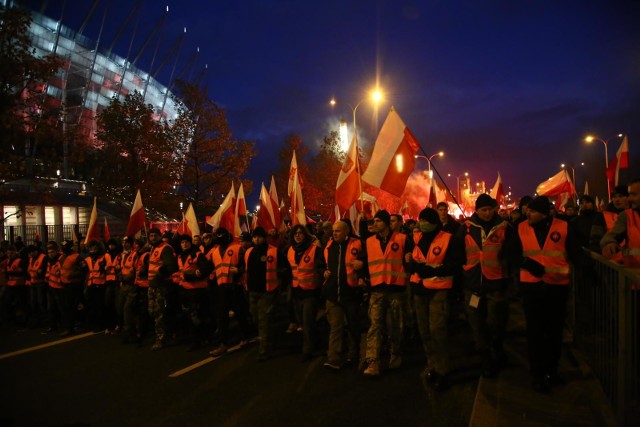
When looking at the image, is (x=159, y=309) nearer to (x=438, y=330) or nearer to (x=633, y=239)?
(x=438, y=330)

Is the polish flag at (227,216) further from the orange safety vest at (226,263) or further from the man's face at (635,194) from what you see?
the man's face at (635,194)

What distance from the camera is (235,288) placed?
7.45m

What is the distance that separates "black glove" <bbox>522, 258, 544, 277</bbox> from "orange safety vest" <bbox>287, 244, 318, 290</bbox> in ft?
9.70

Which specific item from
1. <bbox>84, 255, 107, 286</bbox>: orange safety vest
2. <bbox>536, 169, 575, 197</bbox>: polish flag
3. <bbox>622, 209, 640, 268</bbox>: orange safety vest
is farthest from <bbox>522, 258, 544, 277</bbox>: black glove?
<bbox>536, 169, 575, 197</bbox>: polish flag

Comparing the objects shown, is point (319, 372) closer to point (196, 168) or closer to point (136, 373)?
point (136, 373)

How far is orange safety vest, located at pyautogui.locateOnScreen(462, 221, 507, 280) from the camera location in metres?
5.19

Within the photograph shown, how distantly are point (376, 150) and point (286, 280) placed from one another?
265 centimetres

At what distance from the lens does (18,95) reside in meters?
11.6

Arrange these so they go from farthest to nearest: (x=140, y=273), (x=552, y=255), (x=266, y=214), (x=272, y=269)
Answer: (x=266, y=214) < (x=140, y=273) < (x=272, y=269) < (x=552, y=255)

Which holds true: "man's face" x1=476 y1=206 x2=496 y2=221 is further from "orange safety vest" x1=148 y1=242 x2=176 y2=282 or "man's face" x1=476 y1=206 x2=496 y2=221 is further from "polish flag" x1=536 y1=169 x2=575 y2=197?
"polish flag" x1=536 y1=169 x2=575 y2=197

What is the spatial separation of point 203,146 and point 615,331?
64.3 feet

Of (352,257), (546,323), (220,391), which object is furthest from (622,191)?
(220,391)

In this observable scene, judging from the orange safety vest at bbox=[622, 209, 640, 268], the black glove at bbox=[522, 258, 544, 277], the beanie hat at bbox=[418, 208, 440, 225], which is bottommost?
the black glove at bbox=[522, 258, 544, 277]

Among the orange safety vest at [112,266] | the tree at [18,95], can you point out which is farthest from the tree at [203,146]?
the orange safety vest at [112,266]
